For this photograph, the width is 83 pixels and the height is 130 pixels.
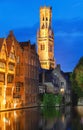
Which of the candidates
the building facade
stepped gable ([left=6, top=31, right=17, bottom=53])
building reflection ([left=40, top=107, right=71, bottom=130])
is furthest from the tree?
stepped gable ([left=6, top=31, right=17, bottom=53])

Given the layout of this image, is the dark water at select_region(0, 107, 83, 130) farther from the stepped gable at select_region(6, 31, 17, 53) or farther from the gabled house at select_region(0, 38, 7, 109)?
the stepped gable at select_region(6, 31, 17, 53)

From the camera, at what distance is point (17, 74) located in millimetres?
134000

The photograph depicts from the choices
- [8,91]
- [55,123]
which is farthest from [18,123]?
[8,91]

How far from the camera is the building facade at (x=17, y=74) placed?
399 feet

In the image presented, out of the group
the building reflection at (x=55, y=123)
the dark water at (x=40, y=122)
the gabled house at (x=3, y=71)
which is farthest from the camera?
the gabled house at (x=3, y=71)

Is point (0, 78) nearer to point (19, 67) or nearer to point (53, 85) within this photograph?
point (19, 67)

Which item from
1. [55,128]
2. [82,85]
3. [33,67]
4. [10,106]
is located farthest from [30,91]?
[55,128]

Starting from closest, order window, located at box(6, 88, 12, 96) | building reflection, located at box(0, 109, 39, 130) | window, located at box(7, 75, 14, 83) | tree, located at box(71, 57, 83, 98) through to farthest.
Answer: building reflection, located at box(0, 109, 39, 130) < tree, located at box(71, 57, 83, 98) < window, located at box(6, 88, 12, 96) < window, located at box(7, 75, 14, 83)

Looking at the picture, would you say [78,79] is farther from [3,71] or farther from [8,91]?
[8,91]

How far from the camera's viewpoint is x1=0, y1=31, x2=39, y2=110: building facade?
399 feet

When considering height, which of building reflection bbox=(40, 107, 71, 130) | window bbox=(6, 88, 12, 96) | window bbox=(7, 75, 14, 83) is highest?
window bbox=(7, 75, 14, 83)

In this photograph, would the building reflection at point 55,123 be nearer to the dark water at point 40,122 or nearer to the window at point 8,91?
the dark water at point 40,122

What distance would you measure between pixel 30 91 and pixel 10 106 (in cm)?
1839

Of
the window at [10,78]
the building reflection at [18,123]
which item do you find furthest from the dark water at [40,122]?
the window at [10,78]
